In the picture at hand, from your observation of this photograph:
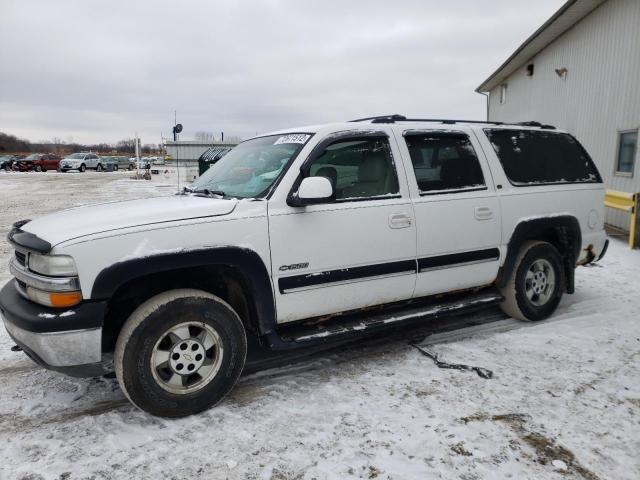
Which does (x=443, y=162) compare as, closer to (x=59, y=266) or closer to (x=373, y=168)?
(x=373, y=168)

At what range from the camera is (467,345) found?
13.8 ft

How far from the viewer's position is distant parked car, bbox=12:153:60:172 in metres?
40.0

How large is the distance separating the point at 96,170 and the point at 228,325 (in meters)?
46.1


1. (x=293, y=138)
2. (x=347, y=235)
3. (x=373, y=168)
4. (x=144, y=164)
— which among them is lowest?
(x=347, y=235)

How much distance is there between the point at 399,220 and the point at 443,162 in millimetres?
815

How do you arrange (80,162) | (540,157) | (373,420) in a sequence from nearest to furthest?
(373,420)
(540,157)
(80,162)

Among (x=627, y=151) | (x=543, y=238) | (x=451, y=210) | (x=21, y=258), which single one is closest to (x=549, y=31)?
(x=627, y=151)

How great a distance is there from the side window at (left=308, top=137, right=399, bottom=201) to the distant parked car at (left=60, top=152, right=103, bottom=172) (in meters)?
42.3

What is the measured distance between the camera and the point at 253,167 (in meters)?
3.82

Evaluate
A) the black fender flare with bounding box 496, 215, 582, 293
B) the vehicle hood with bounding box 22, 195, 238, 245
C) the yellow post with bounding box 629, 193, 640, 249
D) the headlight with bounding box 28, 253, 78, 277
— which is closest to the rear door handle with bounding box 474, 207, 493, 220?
the black fender flare with bounding box 496, 215, 582, 293

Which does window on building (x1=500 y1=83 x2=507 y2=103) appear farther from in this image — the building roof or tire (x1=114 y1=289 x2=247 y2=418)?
tire (x1=114 y1=289 x2=247 y2=418)

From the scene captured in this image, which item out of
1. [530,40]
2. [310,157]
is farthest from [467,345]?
[530,40]

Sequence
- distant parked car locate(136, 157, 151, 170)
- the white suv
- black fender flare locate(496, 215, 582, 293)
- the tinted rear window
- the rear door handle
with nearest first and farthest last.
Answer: the white suv
the rear door handle
black fender flare locate(496, 215, 582, 293)
the tinted rear window
distant parked car locate(136, 157, 151, 170)

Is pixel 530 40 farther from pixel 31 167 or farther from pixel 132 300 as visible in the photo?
pixel 31 167
